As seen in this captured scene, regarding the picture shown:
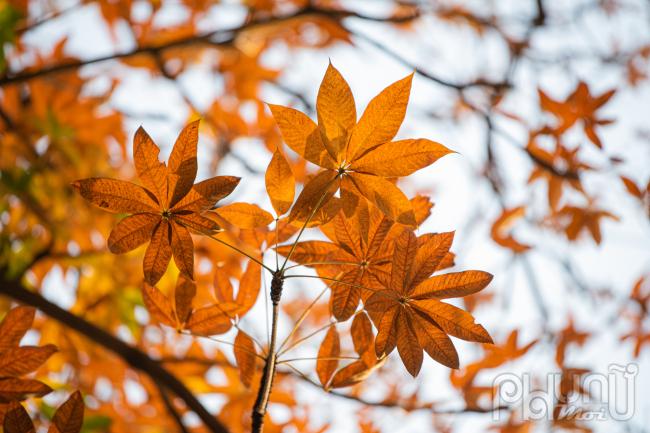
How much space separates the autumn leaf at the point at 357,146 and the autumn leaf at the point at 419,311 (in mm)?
61

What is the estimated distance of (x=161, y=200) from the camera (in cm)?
62

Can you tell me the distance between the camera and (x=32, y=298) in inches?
42.4

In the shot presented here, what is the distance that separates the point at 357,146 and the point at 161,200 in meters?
0.25

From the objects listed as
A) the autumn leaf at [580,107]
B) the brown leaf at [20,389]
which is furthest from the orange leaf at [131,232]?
the autumn leaf at [580,107]

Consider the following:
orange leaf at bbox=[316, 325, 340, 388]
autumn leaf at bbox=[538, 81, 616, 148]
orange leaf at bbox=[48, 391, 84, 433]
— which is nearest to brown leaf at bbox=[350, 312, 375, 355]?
orange leaf at bbox=[316, 325, 340, 388]

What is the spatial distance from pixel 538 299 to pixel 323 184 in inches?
63.3

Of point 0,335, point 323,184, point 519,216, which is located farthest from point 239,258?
point 323,184

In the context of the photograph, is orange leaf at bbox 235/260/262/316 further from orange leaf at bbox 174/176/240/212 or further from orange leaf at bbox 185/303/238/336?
orange leaf at bbox 174/176/240/212

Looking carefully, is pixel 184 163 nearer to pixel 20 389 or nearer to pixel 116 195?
pixel 116 195

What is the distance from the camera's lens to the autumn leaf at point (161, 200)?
60 cm

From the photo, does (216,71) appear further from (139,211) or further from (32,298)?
(139,211)

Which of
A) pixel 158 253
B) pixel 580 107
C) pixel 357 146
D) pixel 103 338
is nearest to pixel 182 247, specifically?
pixel 158 253

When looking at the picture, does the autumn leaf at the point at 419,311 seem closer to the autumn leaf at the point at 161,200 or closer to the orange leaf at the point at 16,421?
the autumn leaf at the point at 161,200

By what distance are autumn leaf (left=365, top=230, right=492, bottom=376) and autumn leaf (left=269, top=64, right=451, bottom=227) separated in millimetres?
61
